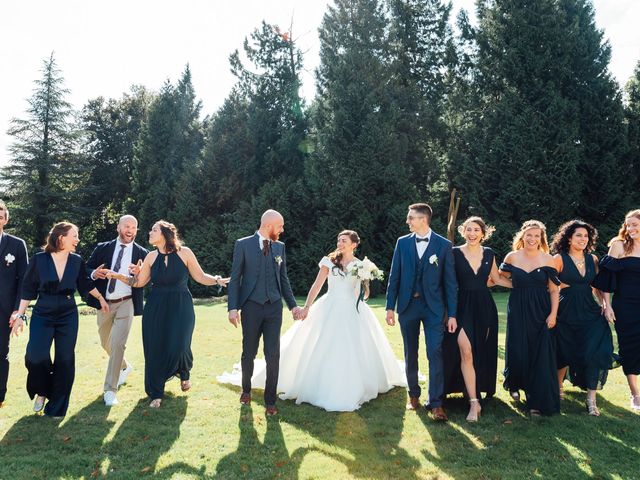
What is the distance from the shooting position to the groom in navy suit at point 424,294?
5.92 metres

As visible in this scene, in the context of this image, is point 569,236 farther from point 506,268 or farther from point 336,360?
point 336,360

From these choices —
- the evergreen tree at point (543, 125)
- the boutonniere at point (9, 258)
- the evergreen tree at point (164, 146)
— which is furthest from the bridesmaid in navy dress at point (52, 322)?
the evergreen tree at point (164, 146)

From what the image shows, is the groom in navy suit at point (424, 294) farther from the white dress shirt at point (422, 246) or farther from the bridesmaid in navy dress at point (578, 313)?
the bridesmaid in navy dress at point (578, 313)

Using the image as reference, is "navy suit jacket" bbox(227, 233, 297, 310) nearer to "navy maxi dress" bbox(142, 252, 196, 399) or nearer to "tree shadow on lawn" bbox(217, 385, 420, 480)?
"navy maxi dress" bbox(142, 252, 196, 399)

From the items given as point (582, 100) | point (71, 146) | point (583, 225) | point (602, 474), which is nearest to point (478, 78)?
point (582, 100)

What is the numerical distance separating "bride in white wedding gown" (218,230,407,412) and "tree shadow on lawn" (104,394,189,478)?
1.40 m

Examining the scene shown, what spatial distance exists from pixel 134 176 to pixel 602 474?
118 feet

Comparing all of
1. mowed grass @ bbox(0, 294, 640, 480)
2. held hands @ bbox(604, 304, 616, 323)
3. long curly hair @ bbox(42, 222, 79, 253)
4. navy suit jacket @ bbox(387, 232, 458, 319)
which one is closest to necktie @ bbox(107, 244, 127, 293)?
long curly hair @ bbox(42, 222, 79, 253)

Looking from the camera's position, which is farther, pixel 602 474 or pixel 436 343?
pixel 436 343

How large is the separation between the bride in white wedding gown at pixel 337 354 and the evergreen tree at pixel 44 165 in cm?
3502

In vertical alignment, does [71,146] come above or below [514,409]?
above

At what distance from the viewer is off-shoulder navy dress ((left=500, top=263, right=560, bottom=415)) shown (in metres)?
5.89

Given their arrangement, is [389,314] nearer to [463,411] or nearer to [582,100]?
[463,411]

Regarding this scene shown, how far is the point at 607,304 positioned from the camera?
20.9 feet
